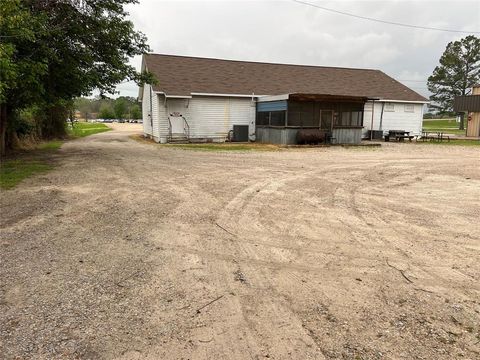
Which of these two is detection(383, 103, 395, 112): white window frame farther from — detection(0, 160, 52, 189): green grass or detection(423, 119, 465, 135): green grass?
detection(0, 160, 52, 189): green grass

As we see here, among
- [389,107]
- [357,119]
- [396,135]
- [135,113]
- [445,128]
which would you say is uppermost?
[135,113]

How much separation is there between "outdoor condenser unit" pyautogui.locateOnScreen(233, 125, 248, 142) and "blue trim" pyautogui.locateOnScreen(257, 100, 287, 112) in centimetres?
152

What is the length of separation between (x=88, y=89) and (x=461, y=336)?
50.4 feet

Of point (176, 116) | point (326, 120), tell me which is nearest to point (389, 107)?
point (326, 120)

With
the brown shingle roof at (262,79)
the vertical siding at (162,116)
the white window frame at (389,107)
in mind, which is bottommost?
the vertical siding at (162,116)

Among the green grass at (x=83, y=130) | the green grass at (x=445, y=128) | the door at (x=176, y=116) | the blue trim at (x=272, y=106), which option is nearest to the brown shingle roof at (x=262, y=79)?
the door at (x=176, y=116)

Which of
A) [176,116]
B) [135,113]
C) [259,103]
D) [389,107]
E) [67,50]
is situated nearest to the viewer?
[67,50]

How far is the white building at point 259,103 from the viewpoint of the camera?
848 inches

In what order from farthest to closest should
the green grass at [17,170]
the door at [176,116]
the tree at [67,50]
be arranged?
1. the door at [176,116]
2. the tree at [67,50]
3. the green grass at [17,170]

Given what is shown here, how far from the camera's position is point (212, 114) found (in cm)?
2352

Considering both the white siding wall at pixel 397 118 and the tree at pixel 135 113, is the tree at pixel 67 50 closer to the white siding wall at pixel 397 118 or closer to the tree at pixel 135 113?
the white siding wall at pixel 397 118

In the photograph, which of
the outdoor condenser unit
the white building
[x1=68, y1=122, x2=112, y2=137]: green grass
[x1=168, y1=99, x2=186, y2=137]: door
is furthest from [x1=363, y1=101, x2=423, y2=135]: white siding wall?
[x1=68, y1=122, x2=112, y2=137]: green grass

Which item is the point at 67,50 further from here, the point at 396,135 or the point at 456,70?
the point at 456,70

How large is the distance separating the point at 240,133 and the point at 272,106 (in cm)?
269
